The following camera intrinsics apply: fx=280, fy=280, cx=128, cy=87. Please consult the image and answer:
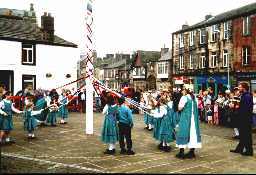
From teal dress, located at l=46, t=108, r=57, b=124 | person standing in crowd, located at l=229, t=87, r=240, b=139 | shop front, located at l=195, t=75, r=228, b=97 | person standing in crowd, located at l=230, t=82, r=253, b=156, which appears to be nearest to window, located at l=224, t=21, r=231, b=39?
shop front, located at l=195, t=75, r=228, b=97

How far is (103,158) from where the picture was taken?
285 inches

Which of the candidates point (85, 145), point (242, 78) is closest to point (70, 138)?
point (85, 145)

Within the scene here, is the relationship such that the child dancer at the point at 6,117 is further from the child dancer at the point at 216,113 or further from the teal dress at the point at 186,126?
the child dancer at the point at 216,113

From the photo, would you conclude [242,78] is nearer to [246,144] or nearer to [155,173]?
[246,144]

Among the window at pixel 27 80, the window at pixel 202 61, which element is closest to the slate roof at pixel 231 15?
the window at pixel 202 61

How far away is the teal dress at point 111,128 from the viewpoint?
25.5 ft

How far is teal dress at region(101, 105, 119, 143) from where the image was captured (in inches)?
306

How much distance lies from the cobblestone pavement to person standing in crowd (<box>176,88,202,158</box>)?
36 centimetres

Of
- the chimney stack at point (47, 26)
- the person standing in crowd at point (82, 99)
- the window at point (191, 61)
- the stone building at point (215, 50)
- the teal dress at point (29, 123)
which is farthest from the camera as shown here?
the window at point (191, 61)

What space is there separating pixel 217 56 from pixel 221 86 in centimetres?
350

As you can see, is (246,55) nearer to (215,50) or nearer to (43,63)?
(215,50)

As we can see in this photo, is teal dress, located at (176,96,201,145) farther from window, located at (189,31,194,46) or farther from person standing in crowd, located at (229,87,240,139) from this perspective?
window, located at (189,31,194,46)

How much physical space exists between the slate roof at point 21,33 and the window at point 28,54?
0.50m

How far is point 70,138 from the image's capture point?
394 inches
